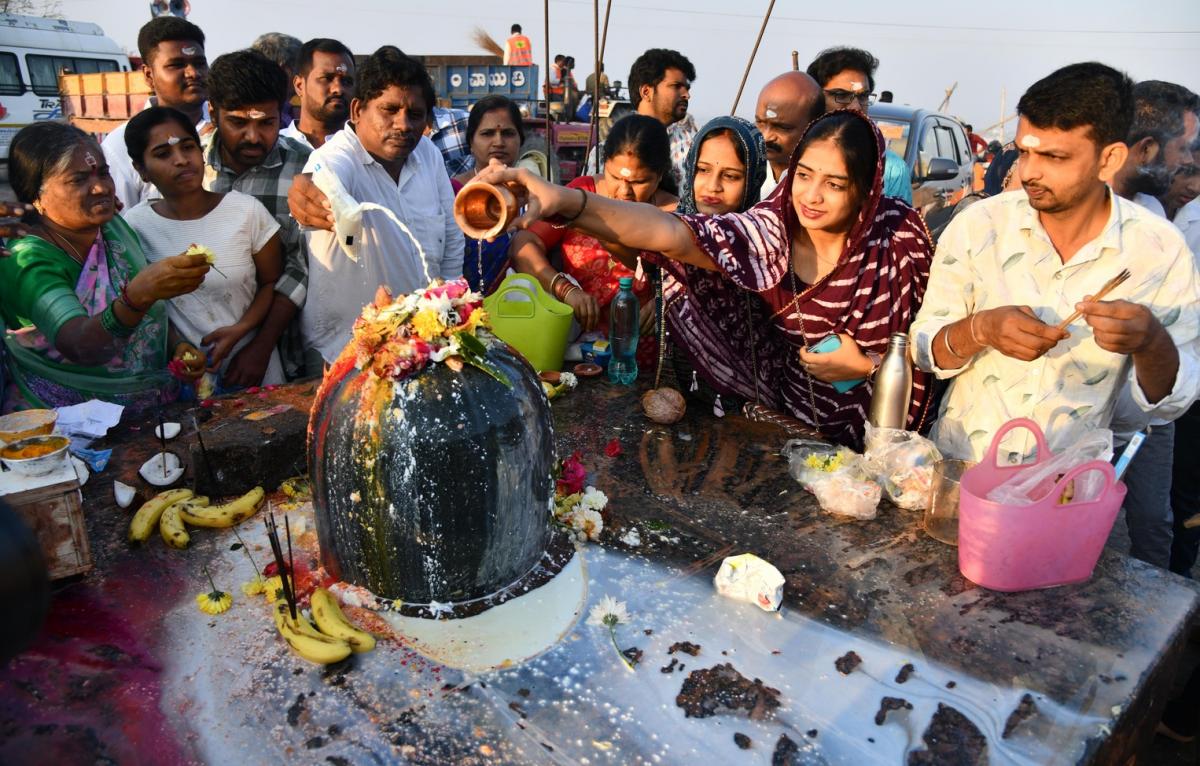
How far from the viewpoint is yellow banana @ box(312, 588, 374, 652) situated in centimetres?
173

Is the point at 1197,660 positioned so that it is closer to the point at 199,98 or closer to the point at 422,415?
the point at 422,415

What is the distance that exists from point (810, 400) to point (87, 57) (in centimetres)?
1976

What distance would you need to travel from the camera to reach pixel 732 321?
306cm

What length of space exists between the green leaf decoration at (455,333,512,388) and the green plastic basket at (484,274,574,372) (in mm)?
1313

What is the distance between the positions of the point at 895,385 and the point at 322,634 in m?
2.00

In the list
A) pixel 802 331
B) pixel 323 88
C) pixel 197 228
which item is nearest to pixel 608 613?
pixel 802 331

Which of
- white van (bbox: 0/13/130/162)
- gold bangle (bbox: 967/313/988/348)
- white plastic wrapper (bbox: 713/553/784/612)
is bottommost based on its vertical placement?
white plastic wrapper (bbox: 713/553/784/612)

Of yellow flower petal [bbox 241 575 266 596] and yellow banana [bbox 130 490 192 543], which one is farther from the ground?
yellow banana [bbox 130 490 192 543]

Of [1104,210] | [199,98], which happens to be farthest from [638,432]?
[199,98]

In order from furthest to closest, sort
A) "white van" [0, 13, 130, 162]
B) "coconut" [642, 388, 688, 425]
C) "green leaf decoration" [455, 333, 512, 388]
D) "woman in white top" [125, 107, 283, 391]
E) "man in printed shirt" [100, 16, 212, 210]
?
1. "white van" [0, 13, 130, 162]
2. "man in printed shirt" [100, 16, 212, 210]
3. "woman in white top" [125, 107, 283, 391]
4. "coconut" [642, 388, 688, 425]
5. "green leaf decoration" [455, 333, 512, 388]

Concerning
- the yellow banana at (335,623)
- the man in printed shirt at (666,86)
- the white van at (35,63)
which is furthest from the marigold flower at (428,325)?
the white van at (35,63)

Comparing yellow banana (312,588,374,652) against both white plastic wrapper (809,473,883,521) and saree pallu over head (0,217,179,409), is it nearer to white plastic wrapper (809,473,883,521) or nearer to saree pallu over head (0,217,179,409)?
white plastic wrapper (809,473,883,521)

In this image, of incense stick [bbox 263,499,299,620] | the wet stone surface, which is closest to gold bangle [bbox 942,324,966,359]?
the wet stone surface

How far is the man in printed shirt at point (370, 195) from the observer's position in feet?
11.1
